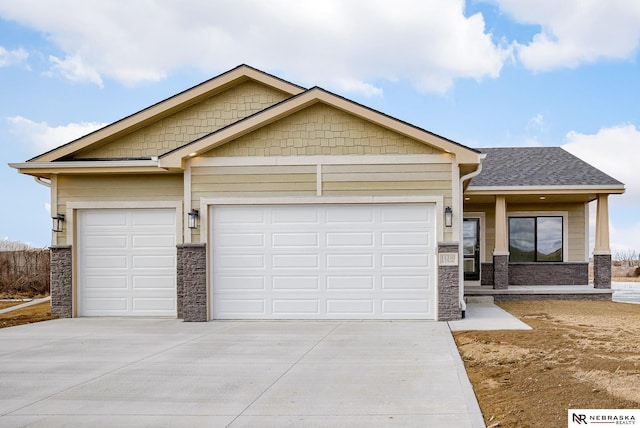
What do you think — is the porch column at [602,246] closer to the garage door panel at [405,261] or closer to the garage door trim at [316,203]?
the garage door trim at [316,203]

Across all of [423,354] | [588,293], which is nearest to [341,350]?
[423,354]

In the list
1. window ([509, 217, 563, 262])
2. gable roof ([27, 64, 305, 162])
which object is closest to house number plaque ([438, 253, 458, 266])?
gable roof ([27, 64, 305, 162])

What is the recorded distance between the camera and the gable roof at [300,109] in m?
11.4

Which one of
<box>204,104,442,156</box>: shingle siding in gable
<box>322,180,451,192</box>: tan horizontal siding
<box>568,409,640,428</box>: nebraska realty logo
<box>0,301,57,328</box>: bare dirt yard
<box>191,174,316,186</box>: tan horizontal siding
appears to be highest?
<box>204,104,442,156</box>: shingle siding in gable

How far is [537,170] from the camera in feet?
57.3

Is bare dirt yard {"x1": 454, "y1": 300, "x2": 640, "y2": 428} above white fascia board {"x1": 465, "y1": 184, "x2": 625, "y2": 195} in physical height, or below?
below

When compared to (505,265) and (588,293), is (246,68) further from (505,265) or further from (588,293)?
(588,293)

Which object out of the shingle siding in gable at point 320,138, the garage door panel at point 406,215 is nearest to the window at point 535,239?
the garage door panel at point 406,215

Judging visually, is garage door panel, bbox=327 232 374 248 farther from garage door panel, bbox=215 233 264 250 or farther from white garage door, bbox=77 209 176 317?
white garage door, bbox=77 209 176 317

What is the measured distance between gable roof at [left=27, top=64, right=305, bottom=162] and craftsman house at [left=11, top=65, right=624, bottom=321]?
95 mm

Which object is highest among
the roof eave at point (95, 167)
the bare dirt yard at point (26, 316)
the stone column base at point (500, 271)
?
the roof eave at point (95, 167)

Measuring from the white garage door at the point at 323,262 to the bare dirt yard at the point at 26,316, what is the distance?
14.8 feet

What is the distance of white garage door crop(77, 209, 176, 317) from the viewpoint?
12.9 metres

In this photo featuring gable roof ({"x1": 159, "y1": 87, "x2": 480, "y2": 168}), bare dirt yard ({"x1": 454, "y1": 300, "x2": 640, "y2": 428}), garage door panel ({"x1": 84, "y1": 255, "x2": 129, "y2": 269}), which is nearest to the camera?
bare dirt yard ({"x1": 454, "y1": 300, "x2": 640, "y2": 428})
